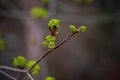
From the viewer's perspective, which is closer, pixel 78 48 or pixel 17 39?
pixel 17 39

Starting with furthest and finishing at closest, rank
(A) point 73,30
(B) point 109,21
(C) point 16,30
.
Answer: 1. (B) point 109,21
2. (C) point 16,30
3. (A) point 73,30

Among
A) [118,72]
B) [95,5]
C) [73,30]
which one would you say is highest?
[95,5]

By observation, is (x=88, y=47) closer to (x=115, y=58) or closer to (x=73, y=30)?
(x=115, y=58)

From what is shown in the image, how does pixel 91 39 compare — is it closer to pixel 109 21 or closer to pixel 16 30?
pixel 109 21

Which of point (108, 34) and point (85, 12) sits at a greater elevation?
point (85, 12)

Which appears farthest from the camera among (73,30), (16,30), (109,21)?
(109,21)

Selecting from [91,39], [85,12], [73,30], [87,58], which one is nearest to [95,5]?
[85,12]

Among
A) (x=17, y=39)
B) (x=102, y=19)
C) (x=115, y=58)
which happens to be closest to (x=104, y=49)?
(x=115, y=58)
